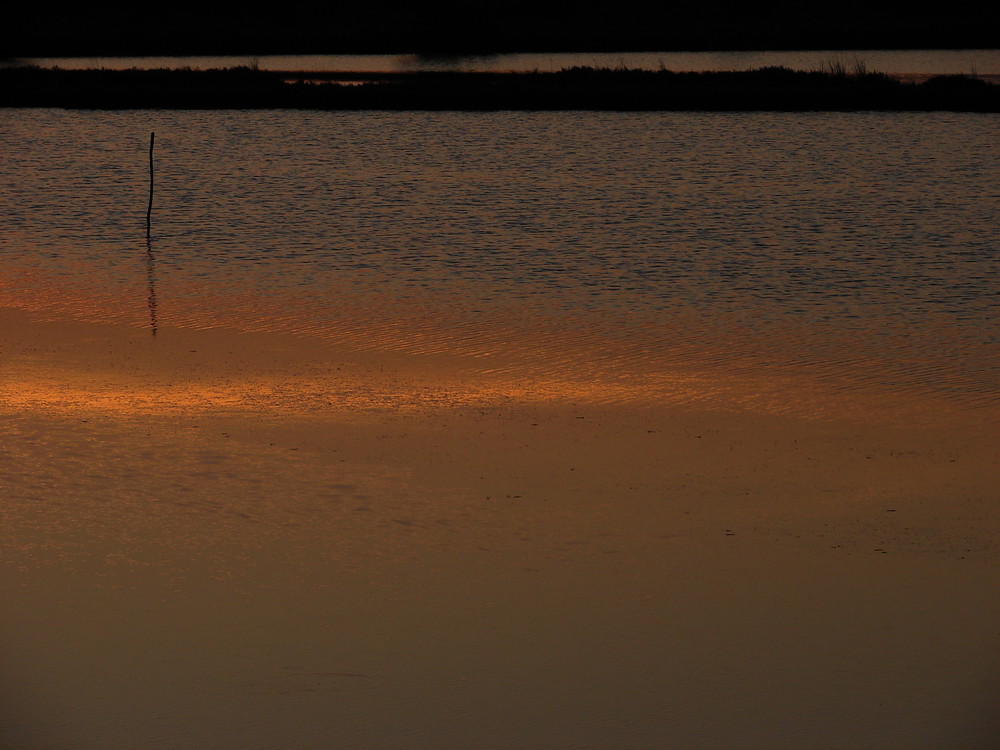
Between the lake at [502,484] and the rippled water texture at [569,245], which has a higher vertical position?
the lake at [502,484]

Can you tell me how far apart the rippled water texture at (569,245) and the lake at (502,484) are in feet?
0.38

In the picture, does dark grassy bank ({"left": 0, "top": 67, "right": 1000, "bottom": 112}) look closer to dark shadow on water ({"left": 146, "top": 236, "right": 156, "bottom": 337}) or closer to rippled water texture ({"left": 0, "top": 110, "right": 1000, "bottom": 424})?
rippled water texture ({"left": 0, "top": 110, "right": 1000, "bottom": 424})

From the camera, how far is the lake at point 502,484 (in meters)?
7.55

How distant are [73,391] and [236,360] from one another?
6.47 ft

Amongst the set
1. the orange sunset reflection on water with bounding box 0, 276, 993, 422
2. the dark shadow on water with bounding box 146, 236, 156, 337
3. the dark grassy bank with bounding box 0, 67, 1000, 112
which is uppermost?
the orange sunset reflection on water with bounding box 0, 276, 993, 422

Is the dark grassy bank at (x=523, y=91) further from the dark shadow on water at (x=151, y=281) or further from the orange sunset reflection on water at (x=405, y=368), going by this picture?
the orange sunset reflection on water at (x=405, y=368)

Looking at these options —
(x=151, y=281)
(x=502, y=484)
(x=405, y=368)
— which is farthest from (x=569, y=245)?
(x=502, y=484)

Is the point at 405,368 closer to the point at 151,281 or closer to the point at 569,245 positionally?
the point at 151,281

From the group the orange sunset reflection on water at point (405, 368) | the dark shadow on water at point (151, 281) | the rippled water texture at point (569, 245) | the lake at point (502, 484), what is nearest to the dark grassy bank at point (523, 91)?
the rippled water texture at point (569, 245)

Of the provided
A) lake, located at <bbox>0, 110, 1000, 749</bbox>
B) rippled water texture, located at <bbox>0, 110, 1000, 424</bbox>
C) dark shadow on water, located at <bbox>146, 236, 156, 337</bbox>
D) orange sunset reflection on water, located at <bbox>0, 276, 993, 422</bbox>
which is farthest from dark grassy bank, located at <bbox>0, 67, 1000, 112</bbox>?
orange sunset reflection on water, located at <bbox>0, 276, 993, 422</bbox>

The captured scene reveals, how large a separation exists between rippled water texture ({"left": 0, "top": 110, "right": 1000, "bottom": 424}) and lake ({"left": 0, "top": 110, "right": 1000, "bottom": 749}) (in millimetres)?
115

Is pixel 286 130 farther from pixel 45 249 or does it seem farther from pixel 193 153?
pixel 45 249

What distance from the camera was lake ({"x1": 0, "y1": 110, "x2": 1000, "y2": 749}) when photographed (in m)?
7.55

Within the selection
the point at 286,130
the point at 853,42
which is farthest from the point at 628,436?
the point at 853,42
